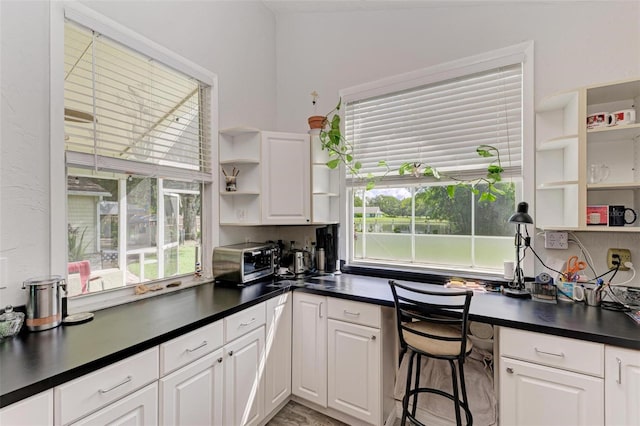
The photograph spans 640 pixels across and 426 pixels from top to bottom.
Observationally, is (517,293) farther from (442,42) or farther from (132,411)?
(132,411)

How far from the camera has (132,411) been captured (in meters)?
1.12

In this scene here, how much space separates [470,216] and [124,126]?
253 centimetres

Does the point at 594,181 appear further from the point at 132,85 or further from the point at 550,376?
the point at 132,85

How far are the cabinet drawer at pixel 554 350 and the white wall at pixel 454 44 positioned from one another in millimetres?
751

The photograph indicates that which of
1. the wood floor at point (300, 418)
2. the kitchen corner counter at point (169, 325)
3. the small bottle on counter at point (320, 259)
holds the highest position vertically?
the small bottle on counter at point (320, 259)

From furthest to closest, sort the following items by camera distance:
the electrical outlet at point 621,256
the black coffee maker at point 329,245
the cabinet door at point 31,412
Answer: the black coffee maker at point 329,245 → the electrical outlet at point 621,256 → the cabinet door at point 31,412

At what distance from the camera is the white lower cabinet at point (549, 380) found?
1.25 m

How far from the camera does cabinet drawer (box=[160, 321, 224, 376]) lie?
4.12 ft

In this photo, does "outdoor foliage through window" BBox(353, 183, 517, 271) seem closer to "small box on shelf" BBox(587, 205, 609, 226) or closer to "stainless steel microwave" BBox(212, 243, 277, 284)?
"small box on shelf" BBox(587, 205, 609, 226)

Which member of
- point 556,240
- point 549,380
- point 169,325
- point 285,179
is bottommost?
point 549,380

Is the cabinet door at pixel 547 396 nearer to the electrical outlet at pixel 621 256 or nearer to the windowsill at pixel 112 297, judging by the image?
the electrical outlet at pixel 621 256

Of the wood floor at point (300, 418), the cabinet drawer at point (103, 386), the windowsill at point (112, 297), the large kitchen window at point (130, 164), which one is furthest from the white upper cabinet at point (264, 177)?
the wood floor at point (300, 418)

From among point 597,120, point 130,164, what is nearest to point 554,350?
point 597,120

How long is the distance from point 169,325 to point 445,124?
230 centimetres
